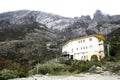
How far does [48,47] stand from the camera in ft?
303

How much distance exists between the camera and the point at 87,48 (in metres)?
81.2

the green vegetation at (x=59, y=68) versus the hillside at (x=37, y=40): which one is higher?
the hillside at (x=37, y=40)

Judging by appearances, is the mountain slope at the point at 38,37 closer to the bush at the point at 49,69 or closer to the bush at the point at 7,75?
the bush at the point at 49,69

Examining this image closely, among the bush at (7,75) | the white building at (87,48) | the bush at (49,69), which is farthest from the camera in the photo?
the white building at (87,48)

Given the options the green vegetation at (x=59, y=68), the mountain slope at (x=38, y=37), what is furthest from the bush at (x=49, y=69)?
the mountain slope at (x=38, y=37)

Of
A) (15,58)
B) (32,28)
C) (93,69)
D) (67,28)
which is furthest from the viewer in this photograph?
(67,28)

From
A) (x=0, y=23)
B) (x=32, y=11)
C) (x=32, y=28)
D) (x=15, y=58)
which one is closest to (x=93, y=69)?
(x=15, y=58)

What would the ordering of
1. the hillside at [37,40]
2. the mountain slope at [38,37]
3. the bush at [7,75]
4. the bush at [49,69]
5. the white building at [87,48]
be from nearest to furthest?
1. the bush at [7,75]
2. the bush at [49,69]
3. the white building at [87,48]
4. the hillside at [37,40]
5. the mountain slope at [38,37]

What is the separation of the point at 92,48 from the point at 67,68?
1813cm

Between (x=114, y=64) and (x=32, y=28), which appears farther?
(x=32, y=28)

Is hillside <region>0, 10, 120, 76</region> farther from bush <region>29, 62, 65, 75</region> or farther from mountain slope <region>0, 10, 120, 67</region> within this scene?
bush <region>29, 62, 65, 75</region>

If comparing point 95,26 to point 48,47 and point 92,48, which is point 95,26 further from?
point 92,48

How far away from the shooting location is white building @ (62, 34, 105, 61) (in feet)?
257

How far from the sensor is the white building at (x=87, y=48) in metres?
78.3
